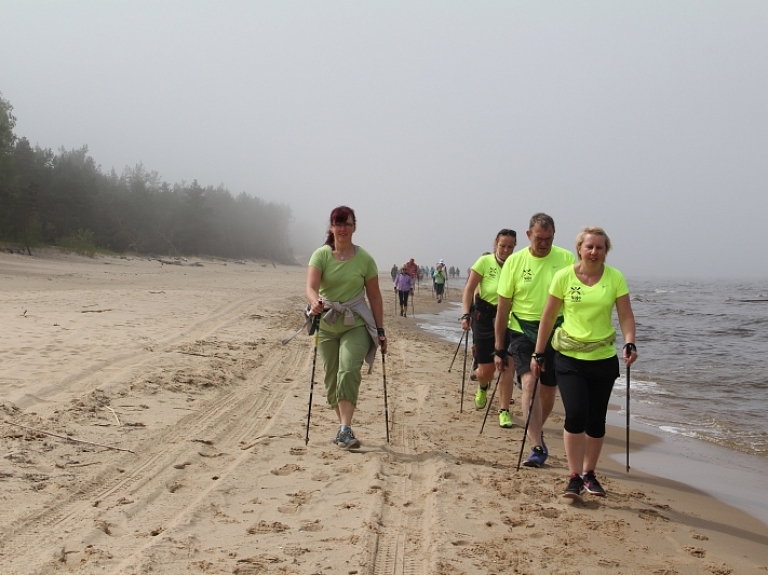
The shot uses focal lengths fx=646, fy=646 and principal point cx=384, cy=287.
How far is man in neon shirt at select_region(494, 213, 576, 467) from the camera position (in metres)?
5.64

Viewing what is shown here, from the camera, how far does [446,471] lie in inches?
199

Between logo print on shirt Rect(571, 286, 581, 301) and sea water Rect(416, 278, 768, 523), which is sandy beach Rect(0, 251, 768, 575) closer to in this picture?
sea water Rect(416, 278, 768, 523)

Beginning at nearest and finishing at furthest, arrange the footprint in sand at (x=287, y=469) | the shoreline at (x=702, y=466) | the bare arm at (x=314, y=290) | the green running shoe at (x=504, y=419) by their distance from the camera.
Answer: the footprint in sand at (x=287, y=469), the shoreline at (x=702, y=466), the bare arm at (x=314, y=290), the green running shoe at (x=504, y=419)

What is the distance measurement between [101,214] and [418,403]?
49973mm

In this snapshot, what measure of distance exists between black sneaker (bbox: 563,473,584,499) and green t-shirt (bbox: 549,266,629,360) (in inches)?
34.3

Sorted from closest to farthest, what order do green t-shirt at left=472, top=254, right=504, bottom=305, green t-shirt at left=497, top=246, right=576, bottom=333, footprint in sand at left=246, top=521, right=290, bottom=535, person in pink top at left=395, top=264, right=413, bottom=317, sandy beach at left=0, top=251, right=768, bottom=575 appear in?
1. sandy beach at left=0, top=251, right=768, bottom=575
2. footprint in sand at left=246, top=521, right=290, bottom=535
3. green t-shirt at left=497, top=246, right=576, bottom=333
4. green t-shirt at left=472, top=254, right=504, bottom=305
5. person in pink top at left=395, top=264, right=413, bottom=317

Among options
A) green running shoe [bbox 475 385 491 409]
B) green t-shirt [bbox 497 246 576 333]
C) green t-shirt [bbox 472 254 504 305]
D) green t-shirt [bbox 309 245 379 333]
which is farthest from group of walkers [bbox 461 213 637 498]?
green running shoe [bbox 475 385 491 409]

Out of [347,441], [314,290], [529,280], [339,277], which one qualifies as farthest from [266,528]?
[529,280]

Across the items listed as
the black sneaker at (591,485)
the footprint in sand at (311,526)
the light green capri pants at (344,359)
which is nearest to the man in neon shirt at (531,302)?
the black sneaker at (591,485)

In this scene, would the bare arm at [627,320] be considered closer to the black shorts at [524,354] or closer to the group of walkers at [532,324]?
the group of walkers at [532,324]

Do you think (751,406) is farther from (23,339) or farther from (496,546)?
(23,339)

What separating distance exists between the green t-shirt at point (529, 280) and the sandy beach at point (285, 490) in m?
1.33

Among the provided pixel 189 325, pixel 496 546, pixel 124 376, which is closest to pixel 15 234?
pixel 189 325

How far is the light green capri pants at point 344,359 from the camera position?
5629 millimetres
